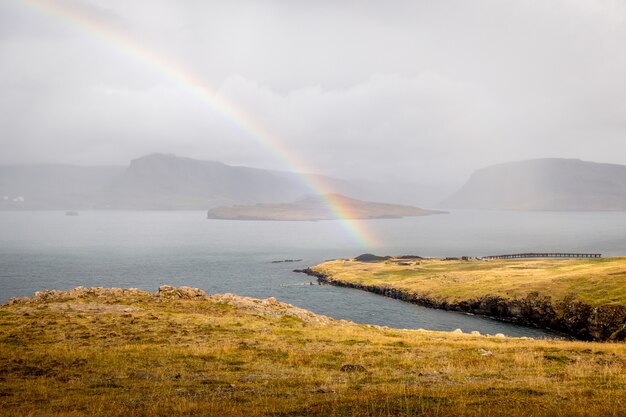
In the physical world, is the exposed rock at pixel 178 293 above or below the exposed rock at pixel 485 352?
above

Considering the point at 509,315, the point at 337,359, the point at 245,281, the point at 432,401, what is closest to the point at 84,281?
the point at 245,281

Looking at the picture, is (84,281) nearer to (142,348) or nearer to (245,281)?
(245,281)

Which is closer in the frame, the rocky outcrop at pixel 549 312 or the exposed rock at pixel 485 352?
the exposed rock at pixel 485 352

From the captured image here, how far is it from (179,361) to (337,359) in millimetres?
10411

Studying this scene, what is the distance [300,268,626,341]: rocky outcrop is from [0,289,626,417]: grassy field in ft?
123

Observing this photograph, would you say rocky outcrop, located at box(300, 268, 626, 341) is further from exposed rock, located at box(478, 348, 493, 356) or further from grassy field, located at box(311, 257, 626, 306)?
exposed rock, located at box(478, 348, 493, 356)

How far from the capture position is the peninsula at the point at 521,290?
2835 inches

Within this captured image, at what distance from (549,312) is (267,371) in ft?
242

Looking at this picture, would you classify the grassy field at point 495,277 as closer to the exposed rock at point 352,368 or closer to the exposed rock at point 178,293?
the exposed rock at point 352,368

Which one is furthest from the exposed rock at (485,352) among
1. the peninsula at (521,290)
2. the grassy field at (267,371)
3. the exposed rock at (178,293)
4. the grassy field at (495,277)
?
the grassy field at (495,277)

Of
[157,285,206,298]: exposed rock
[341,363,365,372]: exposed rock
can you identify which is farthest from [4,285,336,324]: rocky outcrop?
[341,363,365,372]: exposed rock

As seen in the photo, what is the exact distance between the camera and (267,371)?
26391 mm

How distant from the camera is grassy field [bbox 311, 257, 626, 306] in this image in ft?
269

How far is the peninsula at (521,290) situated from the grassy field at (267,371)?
41574 mm
